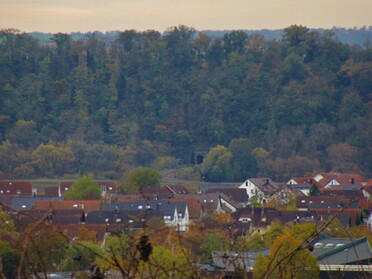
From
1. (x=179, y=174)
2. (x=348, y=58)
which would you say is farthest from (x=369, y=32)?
(x=179, y=174)

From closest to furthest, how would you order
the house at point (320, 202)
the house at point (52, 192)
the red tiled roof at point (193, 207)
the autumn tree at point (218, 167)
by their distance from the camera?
the red tiled roof at point (193, 207), the house at point (320, 202), the house at point (52, 192), the autumn tree at point (218, 167)

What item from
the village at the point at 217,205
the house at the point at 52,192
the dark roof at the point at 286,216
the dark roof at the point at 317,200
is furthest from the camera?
the house at the point at 52,192

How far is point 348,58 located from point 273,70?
560 centimetres

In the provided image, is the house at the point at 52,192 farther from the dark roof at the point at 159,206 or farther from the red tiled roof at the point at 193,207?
the dark roof at the point at 159,206

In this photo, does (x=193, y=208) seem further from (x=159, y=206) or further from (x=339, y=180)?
(x=339, y=180)

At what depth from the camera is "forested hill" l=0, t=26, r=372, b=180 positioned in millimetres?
68500

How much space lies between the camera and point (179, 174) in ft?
202

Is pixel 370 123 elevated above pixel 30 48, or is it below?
below

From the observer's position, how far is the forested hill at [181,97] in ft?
225

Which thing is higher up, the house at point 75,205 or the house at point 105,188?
the house at point 75,205

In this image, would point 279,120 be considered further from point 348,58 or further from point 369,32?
point 369,32

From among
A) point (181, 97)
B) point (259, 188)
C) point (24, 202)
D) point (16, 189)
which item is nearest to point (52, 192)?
point (16, 189)

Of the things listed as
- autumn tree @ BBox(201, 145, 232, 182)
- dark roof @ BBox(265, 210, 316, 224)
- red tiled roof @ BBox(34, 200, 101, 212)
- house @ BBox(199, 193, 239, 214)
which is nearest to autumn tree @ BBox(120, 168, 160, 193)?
house @ BBox(199, 193, 239, 214)

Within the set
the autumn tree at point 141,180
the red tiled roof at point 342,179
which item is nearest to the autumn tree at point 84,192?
the autumn tree at point 141,180
